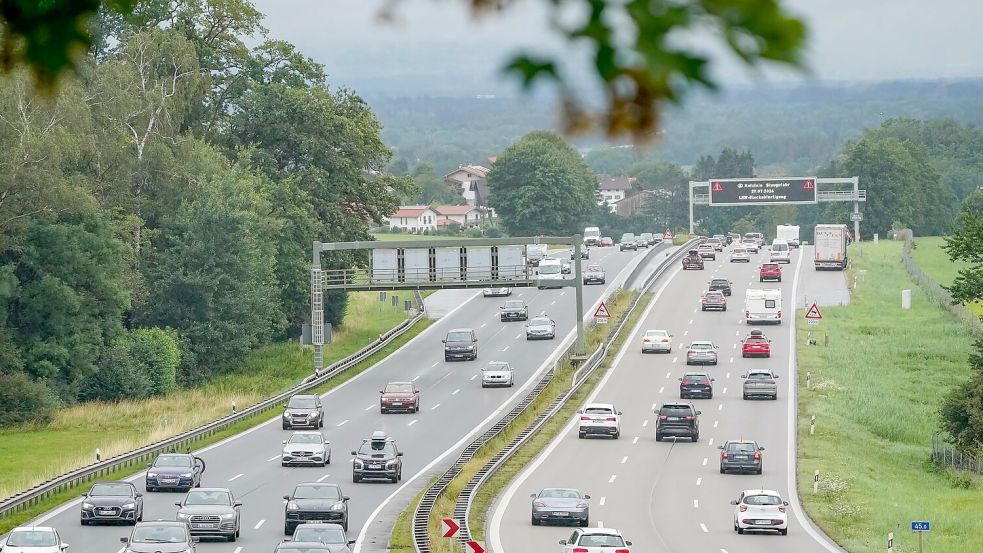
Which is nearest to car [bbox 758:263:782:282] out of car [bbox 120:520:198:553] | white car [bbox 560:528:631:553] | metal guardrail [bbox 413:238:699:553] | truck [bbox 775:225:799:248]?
metal guardrail [bbox 413:238:699:553]

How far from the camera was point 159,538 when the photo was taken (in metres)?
31.9

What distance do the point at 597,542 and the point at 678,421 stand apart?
23.1 meters

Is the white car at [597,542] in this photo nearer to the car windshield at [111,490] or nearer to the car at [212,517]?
the car at [212,517]

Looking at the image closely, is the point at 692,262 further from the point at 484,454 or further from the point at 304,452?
the point at 304,452

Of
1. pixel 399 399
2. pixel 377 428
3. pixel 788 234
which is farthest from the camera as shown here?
pixel 788 234

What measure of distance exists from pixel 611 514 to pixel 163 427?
2576cm

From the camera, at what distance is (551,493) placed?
40.2m

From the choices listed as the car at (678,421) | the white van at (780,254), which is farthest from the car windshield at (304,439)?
the white van at (780,254)

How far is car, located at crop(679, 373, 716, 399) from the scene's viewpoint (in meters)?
66.7

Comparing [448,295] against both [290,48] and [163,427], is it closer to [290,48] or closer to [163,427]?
[290,48]

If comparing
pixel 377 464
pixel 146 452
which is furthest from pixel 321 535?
pixel 146 452

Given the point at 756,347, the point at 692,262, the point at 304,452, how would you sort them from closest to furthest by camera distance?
the point at 304,452 → the point at 756,347 → the point at 692,262

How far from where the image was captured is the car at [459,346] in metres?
81.7

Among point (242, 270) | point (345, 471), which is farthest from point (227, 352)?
point (345, 471)
